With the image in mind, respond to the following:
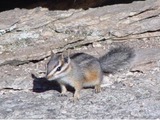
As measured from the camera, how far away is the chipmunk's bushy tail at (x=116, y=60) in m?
7.31

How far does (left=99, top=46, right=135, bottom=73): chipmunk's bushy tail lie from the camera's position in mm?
7312

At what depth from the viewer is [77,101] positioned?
257 inches

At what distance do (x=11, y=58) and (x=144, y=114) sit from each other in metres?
2.46

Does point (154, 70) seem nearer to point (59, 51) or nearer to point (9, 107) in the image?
point (59, 51)

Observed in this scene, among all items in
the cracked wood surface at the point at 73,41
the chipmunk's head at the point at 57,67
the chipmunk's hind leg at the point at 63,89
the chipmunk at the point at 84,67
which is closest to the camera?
the chipmunk's head at the point at 57,67

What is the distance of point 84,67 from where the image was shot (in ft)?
22.6

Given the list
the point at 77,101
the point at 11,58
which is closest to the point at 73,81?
the point at 77,101

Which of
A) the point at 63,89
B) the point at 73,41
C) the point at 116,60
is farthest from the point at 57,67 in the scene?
the point at 73,41

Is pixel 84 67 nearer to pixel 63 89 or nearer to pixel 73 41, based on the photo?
pixel 63 89

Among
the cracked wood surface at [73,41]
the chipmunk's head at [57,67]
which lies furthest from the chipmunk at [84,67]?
the cracked wood surface at [73,41]

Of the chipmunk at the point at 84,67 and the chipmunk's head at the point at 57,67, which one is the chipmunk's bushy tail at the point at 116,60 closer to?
the chipmunk at the point at 84,67

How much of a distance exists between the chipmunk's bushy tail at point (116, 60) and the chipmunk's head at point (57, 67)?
2.95 feet

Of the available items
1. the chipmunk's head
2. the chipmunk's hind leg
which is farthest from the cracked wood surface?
the chipmunk's head

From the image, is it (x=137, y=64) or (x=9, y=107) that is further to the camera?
(x=137, y=64)
